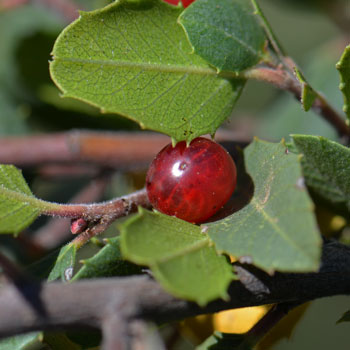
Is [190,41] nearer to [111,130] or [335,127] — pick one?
[335,127]

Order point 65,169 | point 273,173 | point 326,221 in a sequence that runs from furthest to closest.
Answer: point 65,169
point 326,221
point 273,173

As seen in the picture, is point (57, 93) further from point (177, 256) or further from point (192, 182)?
point (177, 256)

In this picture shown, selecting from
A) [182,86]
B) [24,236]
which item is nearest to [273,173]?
[182,86]

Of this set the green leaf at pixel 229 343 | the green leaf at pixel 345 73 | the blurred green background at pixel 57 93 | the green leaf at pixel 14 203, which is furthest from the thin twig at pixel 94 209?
the blurred green background at pixel 57 93

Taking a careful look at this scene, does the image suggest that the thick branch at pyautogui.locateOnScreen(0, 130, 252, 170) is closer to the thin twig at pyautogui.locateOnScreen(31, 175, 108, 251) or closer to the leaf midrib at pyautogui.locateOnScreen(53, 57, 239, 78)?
the thin twig at pyautogui.locateOnScreen(31, 175, 108, 251)

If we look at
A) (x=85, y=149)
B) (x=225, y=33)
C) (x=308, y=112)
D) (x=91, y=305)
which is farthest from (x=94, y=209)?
(x=308, y=112)

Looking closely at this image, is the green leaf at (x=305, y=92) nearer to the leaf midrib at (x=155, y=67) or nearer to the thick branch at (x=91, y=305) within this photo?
the leaf midrib at (x=155, y=67)

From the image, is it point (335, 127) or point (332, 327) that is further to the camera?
point (332, 327)

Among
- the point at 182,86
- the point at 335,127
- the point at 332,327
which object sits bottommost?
the point at 332,327
